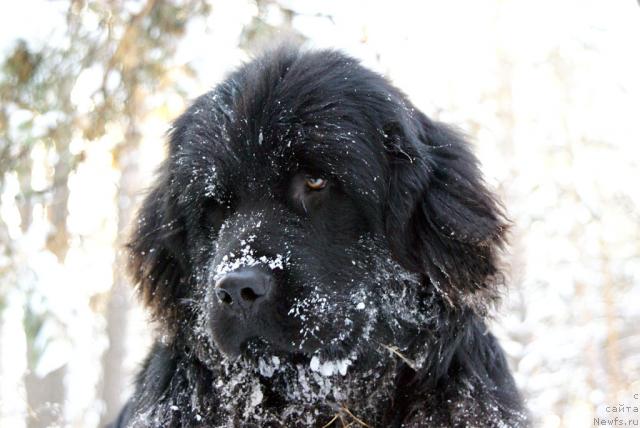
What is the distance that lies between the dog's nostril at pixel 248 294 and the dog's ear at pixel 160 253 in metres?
0.82

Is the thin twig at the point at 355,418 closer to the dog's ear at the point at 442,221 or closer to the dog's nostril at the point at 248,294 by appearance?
the dog's ear at the point at 442,221

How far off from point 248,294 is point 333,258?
0.44 meters

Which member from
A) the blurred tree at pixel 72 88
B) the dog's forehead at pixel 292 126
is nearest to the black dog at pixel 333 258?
the dog's forehead at pixel 292 126

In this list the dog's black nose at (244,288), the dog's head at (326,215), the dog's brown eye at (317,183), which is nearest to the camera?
the dog's black nose at (244,288)

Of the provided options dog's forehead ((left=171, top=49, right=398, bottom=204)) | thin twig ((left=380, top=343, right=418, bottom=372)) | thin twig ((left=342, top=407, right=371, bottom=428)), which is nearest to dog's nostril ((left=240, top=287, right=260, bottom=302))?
dog's forehead ((left=171, top=49, right=398, bottom=204))

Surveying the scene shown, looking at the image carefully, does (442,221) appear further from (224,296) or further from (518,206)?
(518,206)

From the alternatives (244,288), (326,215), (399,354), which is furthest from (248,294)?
(399,354)

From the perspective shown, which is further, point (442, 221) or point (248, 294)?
point (442, 221)

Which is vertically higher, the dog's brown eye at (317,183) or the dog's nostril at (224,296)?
the dog's brown eye at (317,183)

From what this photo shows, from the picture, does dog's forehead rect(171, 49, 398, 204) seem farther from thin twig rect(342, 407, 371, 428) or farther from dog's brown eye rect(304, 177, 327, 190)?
thin twig rect(342, 407, 371, 428)

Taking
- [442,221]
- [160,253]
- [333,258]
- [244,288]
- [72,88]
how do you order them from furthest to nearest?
1. [72,88]
2. [160,253]
3. [442,221]
4. [333,258]
5. [244,288]

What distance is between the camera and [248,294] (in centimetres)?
293

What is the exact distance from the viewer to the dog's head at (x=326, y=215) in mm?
3082

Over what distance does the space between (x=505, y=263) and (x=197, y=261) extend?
146 centimetres
